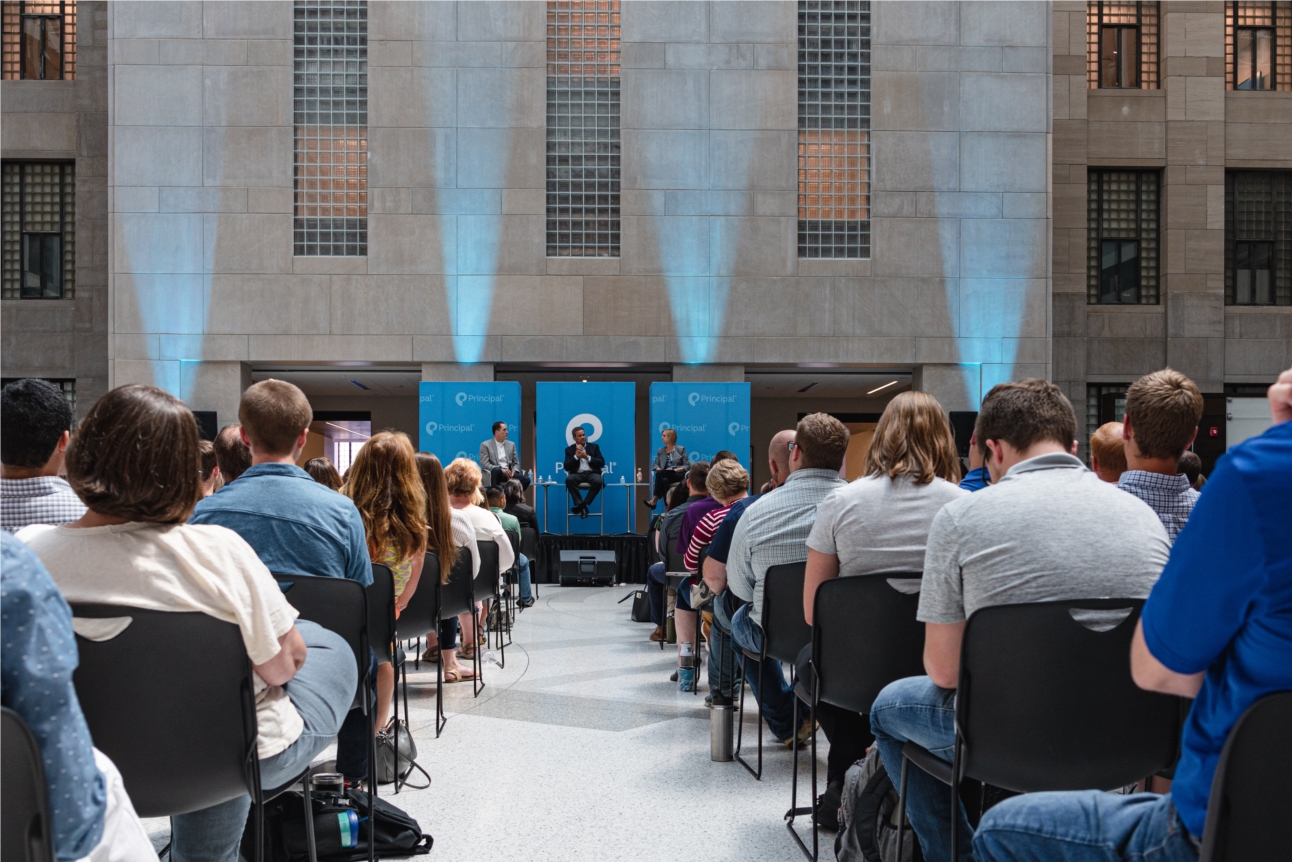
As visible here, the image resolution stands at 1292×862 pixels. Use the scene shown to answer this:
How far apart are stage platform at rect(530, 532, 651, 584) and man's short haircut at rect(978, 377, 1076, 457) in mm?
9332

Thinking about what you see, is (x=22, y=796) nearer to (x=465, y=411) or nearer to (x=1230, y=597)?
(x=1230, y=597)

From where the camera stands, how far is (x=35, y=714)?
4.09ft

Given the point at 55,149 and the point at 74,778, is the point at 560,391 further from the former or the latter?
the point at 74,778

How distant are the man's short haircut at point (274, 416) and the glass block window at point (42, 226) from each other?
46.5ft

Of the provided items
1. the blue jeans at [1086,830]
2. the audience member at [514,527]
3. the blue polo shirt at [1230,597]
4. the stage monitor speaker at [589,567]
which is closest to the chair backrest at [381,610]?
the blue jeans at [1086,830]

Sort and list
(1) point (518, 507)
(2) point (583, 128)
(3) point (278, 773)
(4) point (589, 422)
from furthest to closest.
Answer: (2) point (583, 128)
(4) point (589, 422)
(1) point (518, 507)
(3) point (278, 773)

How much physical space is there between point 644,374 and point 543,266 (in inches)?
106

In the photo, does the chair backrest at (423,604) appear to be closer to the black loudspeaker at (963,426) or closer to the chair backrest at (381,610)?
the chair backrest at (381,610)

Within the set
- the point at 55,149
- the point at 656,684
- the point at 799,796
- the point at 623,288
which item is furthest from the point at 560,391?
the point at 799,796

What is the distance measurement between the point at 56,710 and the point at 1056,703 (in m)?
1.87

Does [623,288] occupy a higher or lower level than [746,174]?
lower

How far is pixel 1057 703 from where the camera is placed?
1.95 m

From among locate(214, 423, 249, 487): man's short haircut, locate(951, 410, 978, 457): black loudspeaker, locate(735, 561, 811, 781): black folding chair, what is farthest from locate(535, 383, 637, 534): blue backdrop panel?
locate(735, 561, 811, 781): black folding chair

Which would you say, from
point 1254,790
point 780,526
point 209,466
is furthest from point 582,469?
point 1254,790
